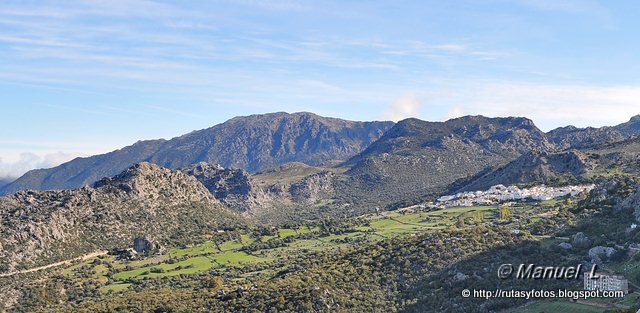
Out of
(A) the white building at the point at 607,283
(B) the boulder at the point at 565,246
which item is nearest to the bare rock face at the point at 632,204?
(B) the boulder at the point at 565,246

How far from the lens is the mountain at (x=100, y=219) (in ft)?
449

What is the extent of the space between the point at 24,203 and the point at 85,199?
17.8 metres

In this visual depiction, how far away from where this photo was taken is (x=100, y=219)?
159 metres

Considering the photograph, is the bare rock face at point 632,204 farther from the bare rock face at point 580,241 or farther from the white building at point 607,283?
the white building at point 607,283

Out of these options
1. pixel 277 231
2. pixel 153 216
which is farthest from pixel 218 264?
pixel 153 216

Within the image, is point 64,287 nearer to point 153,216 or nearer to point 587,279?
point 153,216

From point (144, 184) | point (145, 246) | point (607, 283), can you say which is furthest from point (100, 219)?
point (607, 283)

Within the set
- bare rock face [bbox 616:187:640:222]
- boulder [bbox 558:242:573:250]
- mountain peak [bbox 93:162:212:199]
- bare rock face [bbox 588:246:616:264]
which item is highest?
mountain peak [bbox 93:162:212:199]

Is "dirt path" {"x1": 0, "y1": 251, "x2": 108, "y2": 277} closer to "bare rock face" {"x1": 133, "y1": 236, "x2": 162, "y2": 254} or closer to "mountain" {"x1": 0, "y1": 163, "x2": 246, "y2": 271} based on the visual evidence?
"mountain" {"x1": 0, "y1": 163, "x2": 246, "y2": 271}

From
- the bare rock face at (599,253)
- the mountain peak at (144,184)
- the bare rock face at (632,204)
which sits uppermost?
the mountain peak at (144,184)

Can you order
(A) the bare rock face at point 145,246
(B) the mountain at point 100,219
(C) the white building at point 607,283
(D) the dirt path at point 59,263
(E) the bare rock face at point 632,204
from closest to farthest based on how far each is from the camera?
(C) the white building at point 607,283 < (E) the bare rock face at point 632,204 < (D) the dirt path at point 59,263 < (B) the mountain at point 100,219 < (A) the bare rock face at point 145,246

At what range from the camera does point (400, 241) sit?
95.7 meters

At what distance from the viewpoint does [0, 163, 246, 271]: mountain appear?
449ft

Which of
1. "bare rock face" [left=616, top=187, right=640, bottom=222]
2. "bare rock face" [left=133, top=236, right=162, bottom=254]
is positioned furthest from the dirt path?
"bare rock face" [left=616, top=187, right=640, bottom=222]
